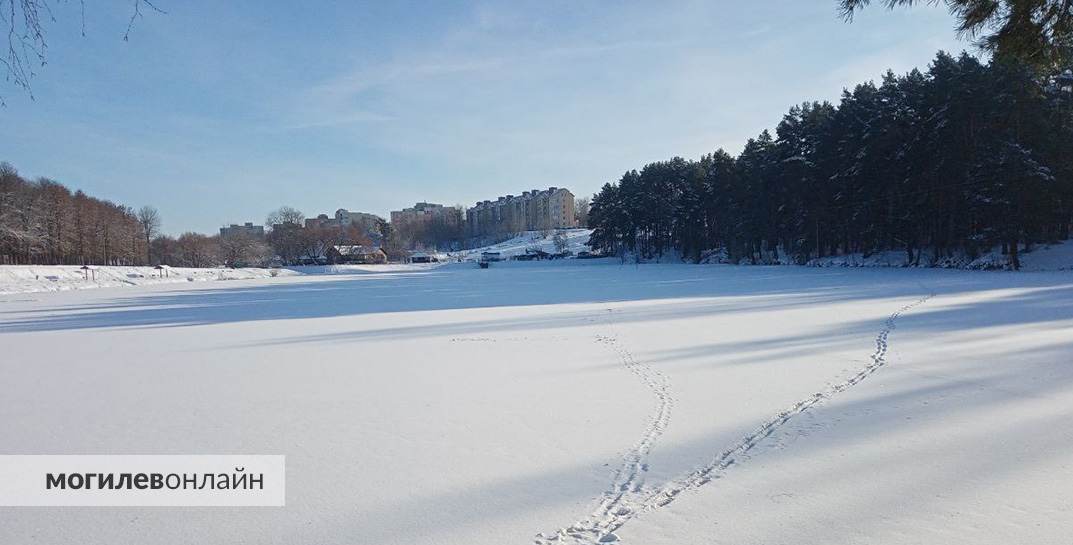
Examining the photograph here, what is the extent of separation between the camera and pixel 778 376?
6879 millimetres

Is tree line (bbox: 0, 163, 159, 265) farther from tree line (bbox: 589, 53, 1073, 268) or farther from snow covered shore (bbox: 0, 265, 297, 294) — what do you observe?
tree line (bbox: 589, 53, 1073, 268)

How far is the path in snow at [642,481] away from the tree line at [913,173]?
2619 cm

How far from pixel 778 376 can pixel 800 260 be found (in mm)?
41971

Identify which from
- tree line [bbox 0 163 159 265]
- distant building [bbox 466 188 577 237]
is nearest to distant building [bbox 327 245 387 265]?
tree line [bbox 0 163 159 265]

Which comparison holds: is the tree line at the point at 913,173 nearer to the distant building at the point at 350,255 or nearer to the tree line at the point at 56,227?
the distant building at the point at 350,255

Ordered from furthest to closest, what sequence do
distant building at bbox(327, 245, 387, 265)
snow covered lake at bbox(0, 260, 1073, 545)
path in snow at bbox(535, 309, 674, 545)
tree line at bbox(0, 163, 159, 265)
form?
distant building at bbox(327, 245, 387, 265) < tree line at bbox(0, 163, 159, 265) < snow covered lake at bbox(0, 260, 1073, 545) < path in snow at bbox(535, 309, 674, 545)

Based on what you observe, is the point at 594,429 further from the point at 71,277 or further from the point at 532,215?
the point at 532,215

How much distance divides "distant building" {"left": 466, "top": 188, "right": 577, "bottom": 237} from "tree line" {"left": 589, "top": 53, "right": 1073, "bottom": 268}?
321 ft

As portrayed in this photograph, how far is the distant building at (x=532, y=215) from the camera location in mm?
150625

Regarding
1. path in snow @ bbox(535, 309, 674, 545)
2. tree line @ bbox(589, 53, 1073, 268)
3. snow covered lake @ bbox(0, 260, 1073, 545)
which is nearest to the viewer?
path in snow @ bbox(535, 309, 674, 545)

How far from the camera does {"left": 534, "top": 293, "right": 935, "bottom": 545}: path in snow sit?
10.3ft

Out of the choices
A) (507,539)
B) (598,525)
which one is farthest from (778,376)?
(507,539)

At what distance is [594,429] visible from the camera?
16.4 feet

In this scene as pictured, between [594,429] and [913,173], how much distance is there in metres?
35.9
